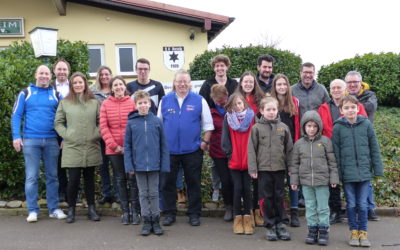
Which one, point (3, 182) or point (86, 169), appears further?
point (3, 182)

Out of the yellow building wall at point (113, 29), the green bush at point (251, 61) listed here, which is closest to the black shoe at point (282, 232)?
the green bush at point (251, 61)

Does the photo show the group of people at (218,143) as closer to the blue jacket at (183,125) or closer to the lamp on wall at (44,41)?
the blue jacket at (183,125)

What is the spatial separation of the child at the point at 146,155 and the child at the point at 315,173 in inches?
66.7

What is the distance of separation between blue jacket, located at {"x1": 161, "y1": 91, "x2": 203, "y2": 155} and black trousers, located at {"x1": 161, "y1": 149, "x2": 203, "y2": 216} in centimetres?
11

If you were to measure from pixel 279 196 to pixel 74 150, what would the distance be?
9.40 feet

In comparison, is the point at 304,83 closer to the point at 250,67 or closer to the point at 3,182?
the point at 3,182

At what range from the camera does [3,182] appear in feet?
23.0

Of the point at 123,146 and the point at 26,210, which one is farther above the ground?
the point at 123,146

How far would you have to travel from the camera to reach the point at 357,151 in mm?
5078

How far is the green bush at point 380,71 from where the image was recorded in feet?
43.3

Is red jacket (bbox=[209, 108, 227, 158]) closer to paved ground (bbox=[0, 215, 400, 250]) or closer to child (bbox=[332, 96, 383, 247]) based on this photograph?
paved ground (bbox=[0, 215, 400, 250])

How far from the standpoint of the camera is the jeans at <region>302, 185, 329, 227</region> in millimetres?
5082

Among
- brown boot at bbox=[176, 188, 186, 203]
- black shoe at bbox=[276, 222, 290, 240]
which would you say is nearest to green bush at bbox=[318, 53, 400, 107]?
brown boot at bbox=[176, 188, 186, 203]

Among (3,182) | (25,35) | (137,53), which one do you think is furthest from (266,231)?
(25,35)
